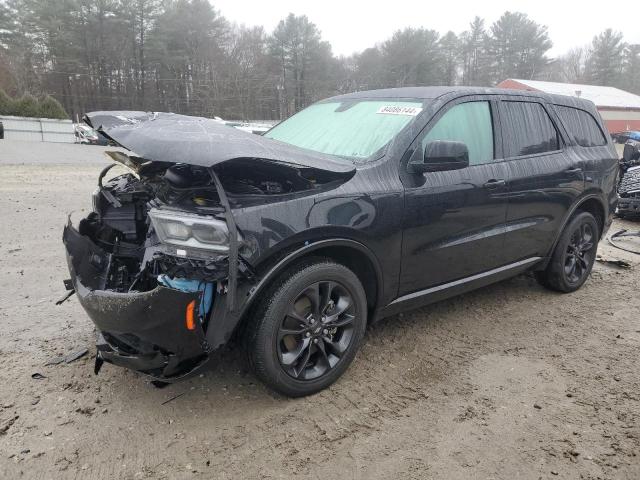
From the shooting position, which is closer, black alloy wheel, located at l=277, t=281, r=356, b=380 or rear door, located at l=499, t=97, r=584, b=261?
black alloy wheel, located at l=277, t=281, r=356, b=380

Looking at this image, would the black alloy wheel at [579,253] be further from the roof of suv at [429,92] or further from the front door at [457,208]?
the roof of suv at [429,92]

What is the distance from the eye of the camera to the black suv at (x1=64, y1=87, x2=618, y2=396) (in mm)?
2445

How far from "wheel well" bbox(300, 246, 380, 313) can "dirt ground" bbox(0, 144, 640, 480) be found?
528mm

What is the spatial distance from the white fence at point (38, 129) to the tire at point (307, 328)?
34.0 m

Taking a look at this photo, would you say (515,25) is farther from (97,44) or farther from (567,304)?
(567,304)

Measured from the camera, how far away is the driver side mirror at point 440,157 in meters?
3.04

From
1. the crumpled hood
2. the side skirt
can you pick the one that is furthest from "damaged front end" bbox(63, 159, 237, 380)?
the side skirt

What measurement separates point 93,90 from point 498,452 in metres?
64.8

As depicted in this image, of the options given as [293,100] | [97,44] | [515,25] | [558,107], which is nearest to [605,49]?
[515,25]

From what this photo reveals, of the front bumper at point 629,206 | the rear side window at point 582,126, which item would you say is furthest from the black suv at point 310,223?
the front bumper at point 629,206

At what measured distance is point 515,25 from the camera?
6844cm

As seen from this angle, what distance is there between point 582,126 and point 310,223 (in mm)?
3461

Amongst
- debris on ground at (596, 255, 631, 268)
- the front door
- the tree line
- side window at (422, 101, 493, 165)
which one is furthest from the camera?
the tree line

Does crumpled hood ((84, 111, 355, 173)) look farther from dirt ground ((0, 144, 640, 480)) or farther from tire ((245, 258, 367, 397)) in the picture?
dirt ground ((0, 144, 640, 480))
